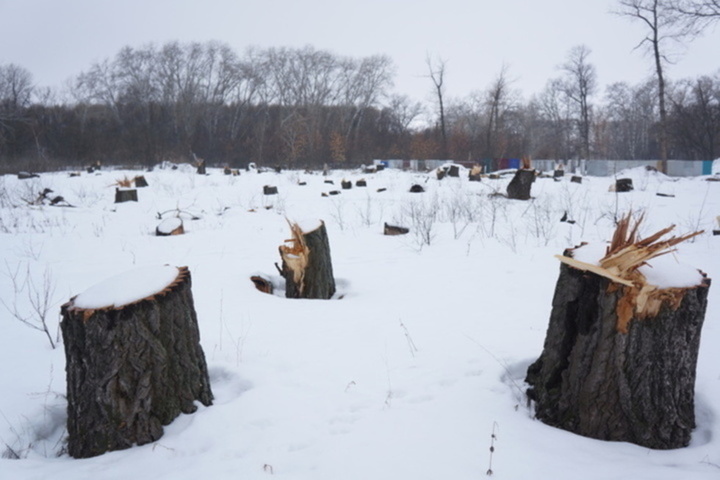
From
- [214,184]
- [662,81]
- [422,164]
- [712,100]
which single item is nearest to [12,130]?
[214,184]

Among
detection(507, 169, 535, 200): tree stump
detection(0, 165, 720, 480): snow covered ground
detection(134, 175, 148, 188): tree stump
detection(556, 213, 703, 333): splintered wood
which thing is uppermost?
detection(134, 175, 148, 188): tree stump

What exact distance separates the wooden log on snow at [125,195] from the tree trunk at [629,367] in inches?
527

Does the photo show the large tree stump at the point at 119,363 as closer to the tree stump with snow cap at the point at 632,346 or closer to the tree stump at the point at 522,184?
the tree stump with snow cap at the point at 632,346

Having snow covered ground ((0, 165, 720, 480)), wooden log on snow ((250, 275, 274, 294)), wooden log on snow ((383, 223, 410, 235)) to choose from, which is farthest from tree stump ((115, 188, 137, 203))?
wooden log on snow ((250, 275, 274, 294))

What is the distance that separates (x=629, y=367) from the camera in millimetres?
1944

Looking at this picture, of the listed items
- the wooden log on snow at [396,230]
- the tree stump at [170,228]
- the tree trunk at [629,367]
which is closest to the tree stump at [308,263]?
the tree trunk at [629,367]

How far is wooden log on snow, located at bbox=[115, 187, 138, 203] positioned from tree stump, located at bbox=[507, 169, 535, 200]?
11005 mm

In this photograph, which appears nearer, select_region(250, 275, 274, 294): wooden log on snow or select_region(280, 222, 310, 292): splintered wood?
select_region(280, 222, 310, 292): splintered wood

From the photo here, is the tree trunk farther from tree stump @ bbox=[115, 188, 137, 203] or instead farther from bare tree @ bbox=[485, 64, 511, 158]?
bare tree @ bbox=[485, 64, 511, 158]

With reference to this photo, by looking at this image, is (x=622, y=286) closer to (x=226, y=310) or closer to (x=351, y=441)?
(x=351, y=441)

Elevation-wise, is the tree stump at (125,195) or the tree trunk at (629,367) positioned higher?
the tree stump at (125,195)

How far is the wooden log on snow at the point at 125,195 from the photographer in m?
12.8

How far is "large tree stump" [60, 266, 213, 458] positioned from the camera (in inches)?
77.9

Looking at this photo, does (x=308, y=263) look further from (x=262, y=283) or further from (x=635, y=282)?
(x=635, y=282)
